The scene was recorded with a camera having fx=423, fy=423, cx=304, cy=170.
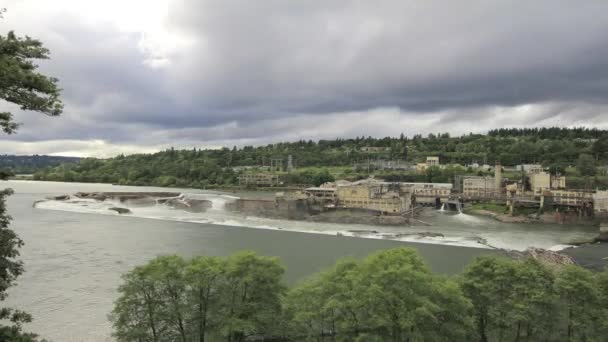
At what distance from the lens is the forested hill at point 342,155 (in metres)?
76.7

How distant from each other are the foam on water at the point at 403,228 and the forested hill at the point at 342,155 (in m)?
37.0

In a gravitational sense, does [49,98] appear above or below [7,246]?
above

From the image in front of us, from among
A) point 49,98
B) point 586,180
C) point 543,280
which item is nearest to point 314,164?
point 586,180

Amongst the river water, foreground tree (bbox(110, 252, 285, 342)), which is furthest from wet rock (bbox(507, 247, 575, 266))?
foreground tree (bbox(110, 252, 285, 342))

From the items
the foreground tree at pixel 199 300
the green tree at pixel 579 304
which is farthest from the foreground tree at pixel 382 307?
the green tree at pixel 579 304

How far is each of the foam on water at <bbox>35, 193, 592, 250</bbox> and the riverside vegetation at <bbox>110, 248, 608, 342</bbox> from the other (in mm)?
15101

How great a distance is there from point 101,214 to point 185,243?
57.6 ft

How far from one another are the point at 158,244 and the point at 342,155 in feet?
241

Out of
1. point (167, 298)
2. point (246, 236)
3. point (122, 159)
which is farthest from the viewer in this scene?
point (122, 159)

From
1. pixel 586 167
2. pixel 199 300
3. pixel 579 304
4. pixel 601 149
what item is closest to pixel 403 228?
pixel 579 304

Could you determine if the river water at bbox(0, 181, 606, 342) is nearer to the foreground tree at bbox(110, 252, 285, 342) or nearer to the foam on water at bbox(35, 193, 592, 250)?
the foam on water at bbox(35, 193, 592, 250)

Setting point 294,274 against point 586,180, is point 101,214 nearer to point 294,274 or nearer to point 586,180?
point 294,274

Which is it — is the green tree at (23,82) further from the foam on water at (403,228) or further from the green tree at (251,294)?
the foam on water at (403,228)

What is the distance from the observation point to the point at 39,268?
1831 centimetres
